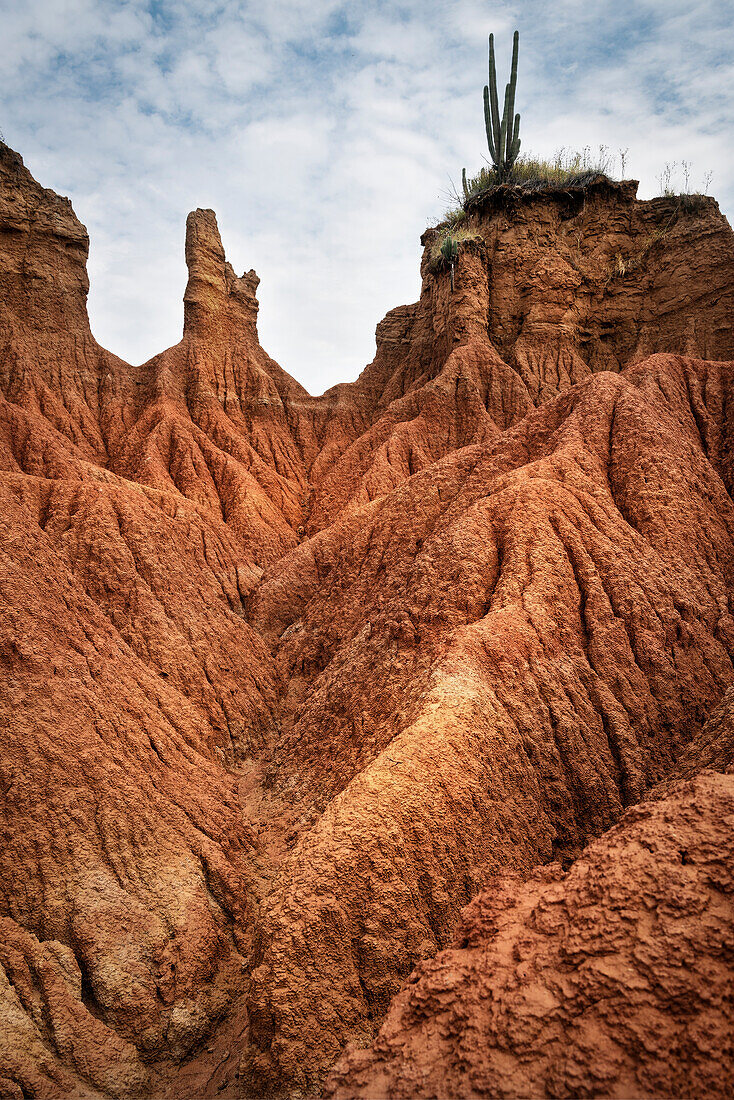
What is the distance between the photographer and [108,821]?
9.44 m

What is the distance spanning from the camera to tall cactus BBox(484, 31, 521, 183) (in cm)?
2519

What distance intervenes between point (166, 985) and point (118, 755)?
3.55 meters

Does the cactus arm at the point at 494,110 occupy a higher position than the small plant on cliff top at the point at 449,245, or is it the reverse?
the cactus arm at the point at 494,110

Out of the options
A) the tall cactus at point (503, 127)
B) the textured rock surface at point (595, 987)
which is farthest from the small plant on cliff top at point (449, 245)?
the textured rock surface at point (595, 987)

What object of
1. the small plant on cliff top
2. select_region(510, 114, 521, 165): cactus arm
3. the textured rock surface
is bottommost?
the textured rock surface

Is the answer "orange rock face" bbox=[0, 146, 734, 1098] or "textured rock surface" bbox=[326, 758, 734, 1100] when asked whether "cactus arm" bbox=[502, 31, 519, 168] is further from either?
"textured rock surface" bbox=[326, 758, 734, 1100]

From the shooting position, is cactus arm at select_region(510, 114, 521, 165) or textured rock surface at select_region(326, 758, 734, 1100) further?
cactus arm at select_region(510, 114, 521, 165)

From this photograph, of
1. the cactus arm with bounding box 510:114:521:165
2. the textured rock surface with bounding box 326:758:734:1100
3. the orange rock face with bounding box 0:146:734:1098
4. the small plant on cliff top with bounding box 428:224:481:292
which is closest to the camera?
the textured rock surface with bounding box 326:758:734:1100

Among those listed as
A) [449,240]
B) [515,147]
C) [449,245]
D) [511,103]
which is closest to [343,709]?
[449,245]

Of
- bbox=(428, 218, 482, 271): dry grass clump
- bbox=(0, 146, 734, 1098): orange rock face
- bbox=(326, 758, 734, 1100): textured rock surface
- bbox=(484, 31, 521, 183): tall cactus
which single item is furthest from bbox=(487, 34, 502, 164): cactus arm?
bbox=(326, 758, 734, 1100): textured rock surface

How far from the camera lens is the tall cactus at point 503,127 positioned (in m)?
25.2

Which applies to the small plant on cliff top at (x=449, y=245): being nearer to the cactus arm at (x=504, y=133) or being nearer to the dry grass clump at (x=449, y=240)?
the dry grass clump at (x=449, y=240)

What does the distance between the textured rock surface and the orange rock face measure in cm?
5

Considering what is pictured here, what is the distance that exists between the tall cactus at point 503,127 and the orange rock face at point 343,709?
7.77m
